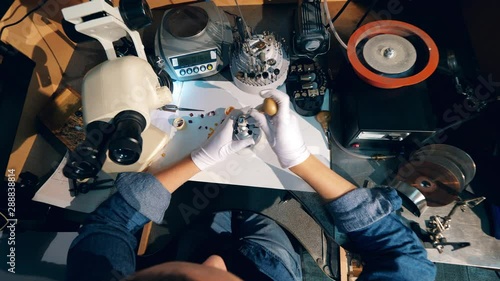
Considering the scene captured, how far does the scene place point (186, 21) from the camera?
117cm

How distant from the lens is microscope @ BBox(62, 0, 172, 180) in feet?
2.70

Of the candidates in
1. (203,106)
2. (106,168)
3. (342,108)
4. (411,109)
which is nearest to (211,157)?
(203,106)

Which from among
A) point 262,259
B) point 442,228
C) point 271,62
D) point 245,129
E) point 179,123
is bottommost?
point 262,259

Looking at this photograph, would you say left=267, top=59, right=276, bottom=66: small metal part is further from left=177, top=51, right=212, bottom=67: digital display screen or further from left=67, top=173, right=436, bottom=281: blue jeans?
left=67, top=173, right=436, bottom=281: blue jeans

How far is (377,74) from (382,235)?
0.45m

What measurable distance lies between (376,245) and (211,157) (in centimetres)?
54

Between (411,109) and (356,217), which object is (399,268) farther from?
(411,109)

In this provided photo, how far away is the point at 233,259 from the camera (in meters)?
1.04

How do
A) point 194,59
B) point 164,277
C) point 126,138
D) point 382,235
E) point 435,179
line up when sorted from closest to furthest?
point 164,277 → point 126,138 → point 382,235 → point 435,179 → point 194,59

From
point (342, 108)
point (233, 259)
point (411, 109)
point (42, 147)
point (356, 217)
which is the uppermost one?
point (411, 109)

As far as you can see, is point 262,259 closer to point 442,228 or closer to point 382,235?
point 382,235

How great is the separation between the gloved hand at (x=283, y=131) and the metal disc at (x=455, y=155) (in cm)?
36

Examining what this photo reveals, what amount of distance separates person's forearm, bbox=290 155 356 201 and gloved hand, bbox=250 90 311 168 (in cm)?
2

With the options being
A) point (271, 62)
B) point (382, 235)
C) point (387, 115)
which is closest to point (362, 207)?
point (382, 235)
